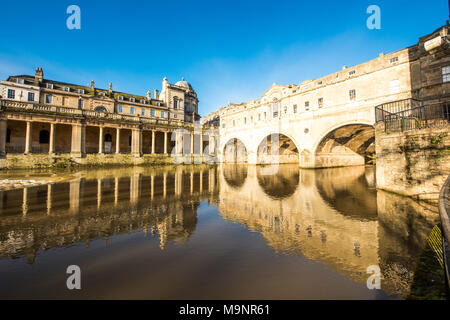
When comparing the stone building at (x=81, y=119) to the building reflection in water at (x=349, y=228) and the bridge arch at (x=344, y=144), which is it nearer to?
the bridge arch at (x=344, y=144)

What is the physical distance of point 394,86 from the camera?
1822cm

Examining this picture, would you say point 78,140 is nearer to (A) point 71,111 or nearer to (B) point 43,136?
(A) point 71,111

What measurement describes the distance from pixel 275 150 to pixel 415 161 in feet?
88.2

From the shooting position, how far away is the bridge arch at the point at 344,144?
74.6 feet

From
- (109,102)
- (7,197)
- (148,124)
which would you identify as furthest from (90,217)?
(109,102)

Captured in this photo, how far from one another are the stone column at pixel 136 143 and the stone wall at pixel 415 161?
97.2ft

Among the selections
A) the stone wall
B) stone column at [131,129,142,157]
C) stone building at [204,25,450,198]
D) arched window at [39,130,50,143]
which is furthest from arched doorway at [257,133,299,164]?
arched window at [39,130,50,143]

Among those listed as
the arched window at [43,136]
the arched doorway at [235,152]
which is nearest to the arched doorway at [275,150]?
the arched doorway at [235,152]

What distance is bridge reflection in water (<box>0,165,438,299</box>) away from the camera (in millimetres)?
3035

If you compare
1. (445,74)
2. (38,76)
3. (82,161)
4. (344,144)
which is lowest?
(82,161)

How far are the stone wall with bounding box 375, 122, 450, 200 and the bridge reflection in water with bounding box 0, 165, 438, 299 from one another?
0.84 metres

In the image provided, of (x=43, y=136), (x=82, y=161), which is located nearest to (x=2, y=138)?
(x=82, y=161)

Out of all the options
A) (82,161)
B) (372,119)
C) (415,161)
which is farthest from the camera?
(82,161)

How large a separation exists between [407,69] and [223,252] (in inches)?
928
